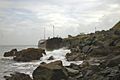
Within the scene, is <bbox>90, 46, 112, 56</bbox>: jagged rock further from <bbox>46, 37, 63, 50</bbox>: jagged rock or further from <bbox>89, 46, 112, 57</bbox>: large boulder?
<bbox>46, 37, 63, 50</bbox>: jagged rock

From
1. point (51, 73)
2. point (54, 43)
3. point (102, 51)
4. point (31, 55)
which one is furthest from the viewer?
point (54, 43)

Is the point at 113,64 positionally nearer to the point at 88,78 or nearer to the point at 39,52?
the point at 88,78

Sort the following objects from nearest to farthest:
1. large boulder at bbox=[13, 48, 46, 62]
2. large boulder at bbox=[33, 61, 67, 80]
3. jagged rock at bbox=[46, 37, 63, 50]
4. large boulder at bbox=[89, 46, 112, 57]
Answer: large boulder at bbox=[33, 61, 67, 80]
large boulder at bbox=[89, 46, 112, 57]
large boulder at bbox=[13, 48, 46, 62]
jagged rock at bbox=[46, 37, 63, 50]

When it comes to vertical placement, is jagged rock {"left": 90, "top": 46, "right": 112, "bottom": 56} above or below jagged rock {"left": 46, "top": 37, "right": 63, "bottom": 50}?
above

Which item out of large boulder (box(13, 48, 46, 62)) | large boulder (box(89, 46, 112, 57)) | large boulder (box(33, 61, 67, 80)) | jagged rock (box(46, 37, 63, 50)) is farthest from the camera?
jagged rock (box(46, 37, 63, 50))

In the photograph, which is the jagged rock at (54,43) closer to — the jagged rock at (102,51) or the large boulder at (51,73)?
the jagged rock at (102,51)

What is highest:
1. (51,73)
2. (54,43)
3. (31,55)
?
(51,73)

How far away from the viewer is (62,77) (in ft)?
81.9

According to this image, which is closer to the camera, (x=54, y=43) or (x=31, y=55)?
(x=31, y=55)

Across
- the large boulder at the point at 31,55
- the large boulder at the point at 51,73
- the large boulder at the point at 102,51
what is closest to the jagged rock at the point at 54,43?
the large boulder at the point at 31,55

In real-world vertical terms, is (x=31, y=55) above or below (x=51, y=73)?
below

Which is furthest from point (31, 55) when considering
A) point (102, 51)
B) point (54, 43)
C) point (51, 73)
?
point (54, 43)

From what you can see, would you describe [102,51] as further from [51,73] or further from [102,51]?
[51,73]

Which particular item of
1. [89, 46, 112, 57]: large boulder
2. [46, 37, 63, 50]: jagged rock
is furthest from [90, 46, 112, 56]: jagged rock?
[46, 37, 63, 50]: jagged rock
